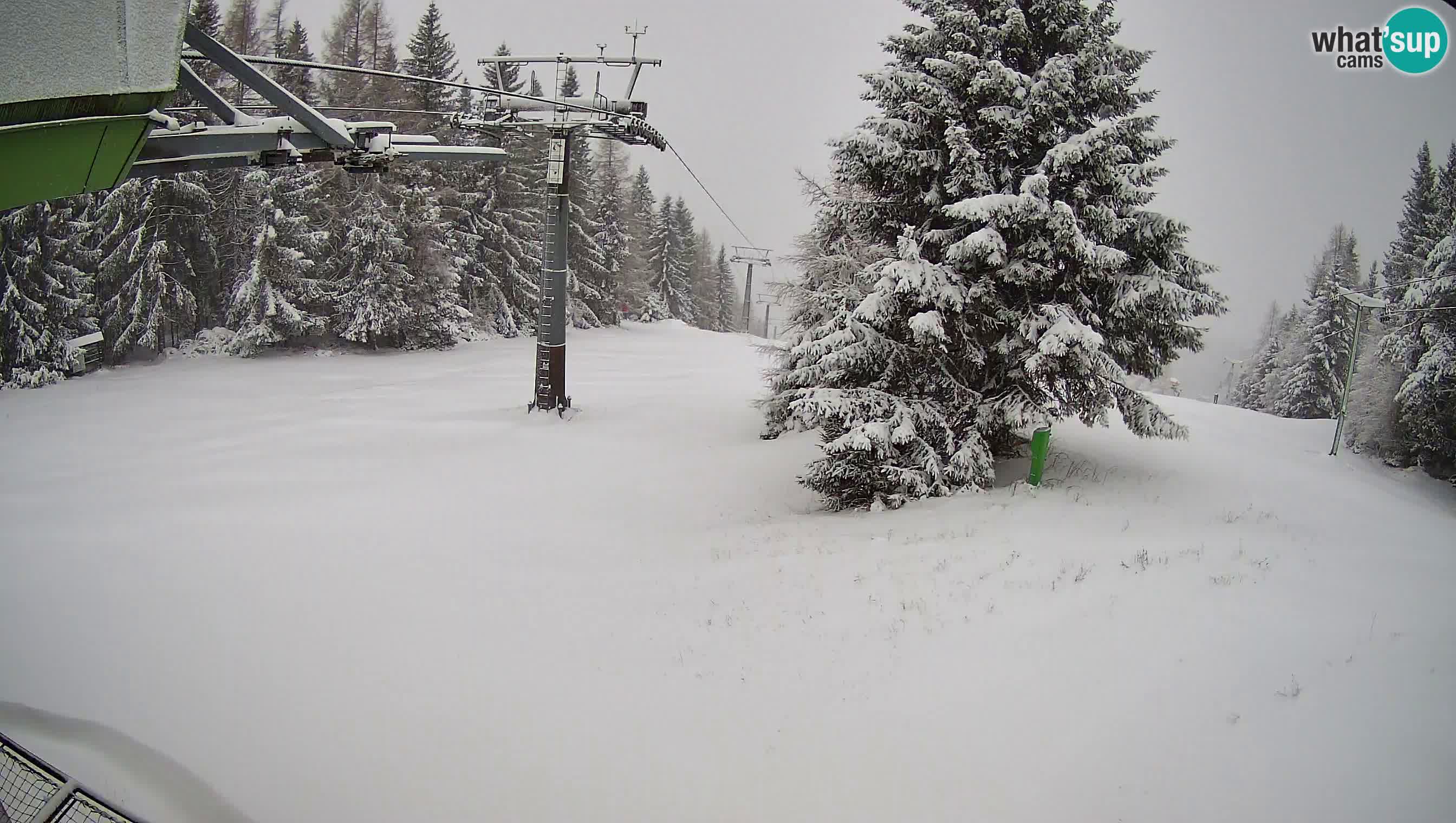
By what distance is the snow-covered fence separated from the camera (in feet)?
13.4

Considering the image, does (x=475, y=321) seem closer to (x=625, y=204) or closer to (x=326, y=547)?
(x=625, y=204)

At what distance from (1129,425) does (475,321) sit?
107 ft

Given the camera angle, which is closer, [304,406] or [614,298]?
[304,406]

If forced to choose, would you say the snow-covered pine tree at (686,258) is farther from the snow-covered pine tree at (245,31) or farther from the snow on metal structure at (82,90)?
the snow on metal structure at (82,90)

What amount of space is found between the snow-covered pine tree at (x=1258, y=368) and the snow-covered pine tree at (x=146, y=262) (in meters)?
58.2

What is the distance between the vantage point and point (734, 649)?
673 cm

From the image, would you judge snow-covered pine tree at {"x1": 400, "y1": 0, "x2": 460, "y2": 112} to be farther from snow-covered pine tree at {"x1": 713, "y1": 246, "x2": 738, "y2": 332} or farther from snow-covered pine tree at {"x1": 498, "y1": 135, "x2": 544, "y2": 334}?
snow-covered pine tree at {"x1": 713, "y1": 246, "x2": 738, "y2": 332}

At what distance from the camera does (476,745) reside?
5637 mm

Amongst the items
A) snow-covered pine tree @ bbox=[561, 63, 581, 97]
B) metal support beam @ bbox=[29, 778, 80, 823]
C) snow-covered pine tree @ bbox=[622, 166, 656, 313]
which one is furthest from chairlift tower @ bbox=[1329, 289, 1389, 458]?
snow-covered pine tree @ bbox=[622, 166, 656, 313]

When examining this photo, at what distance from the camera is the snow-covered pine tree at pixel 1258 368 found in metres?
51.6

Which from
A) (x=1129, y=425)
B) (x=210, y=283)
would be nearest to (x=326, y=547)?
(x=1129, y=425)

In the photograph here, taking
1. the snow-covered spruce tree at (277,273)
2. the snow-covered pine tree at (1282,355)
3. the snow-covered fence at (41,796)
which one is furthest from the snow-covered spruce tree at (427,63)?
the snow-covered pine tree at (1282,355)

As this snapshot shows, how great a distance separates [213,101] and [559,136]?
13.4 meters

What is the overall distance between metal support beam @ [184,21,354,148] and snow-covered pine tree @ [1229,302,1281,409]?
181ft
